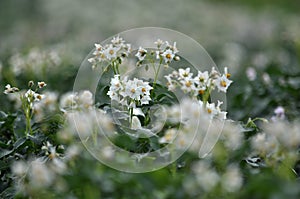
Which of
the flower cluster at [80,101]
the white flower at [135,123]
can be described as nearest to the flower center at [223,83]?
the white flower at [135,123]

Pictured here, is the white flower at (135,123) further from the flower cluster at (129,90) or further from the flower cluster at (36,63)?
the flower cluster at (36,63)

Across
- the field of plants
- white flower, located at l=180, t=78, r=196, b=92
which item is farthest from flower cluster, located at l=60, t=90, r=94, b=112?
white flower, located at l=180, t=78, r=196, b=92

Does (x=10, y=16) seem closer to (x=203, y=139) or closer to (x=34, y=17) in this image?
(x=34, y=17)

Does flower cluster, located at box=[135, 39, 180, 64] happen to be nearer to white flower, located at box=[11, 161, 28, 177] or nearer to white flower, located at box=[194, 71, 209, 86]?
white flower, located at box=[194, 71, 209, 86]

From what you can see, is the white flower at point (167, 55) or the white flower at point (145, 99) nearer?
the white flower at point (145, 99)

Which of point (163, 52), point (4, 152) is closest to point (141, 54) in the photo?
point (163, 52)

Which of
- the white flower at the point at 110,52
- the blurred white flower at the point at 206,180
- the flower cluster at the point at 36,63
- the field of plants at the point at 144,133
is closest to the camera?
the blurred white flower at the point at 206,180

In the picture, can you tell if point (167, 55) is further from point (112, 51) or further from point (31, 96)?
point (31, 96)
